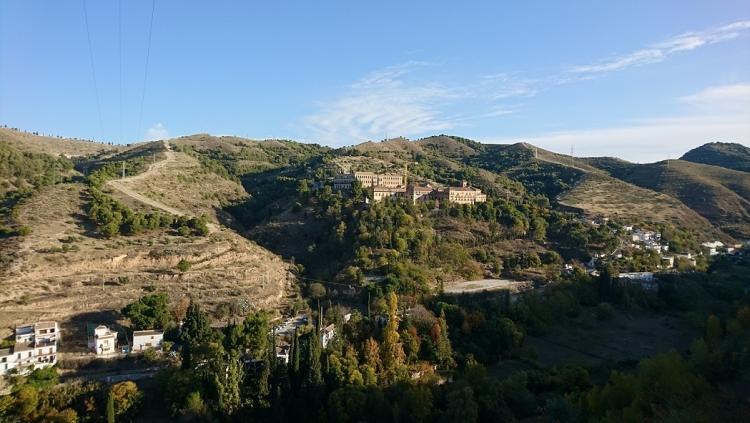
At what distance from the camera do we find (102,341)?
27.6m

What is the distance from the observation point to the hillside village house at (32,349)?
2503 centimetres

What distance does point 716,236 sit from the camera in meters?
67.4

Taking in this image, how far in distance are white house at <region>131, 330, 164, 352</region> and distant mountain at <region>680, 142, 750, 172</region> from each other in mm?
123666

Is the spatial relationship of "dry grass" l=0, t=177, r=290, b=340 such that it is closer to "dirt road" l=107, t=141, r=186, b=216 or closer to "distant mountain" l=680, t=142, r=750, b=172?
"dirt road" l=107, t=141, r=186, b=216

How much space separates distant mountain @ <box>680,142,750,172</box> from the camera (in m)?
120

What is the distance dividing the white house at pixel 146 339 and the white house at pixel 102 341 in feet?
3.54

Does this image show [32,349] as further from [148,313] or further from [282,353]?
[282,353]

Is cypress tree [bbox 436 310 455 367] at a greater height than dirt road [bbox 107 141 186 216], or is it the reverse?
dirt road [bbox 107 141 186 216]

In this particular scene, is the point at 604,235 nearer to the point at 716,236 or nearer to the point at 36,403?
the point at 716,236

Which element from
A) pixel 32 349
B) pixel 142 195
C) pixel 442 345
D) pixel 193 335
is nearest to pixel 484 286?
pixel 442 345

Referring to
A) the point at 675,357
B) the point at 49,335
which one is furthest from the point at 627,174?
the point at 49,335

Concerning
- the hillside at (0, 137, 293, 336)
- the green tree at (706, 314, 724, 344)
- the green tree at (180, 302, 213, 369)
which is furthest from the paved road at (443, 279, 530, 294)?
the green tree at (180, 302, 213, 369)

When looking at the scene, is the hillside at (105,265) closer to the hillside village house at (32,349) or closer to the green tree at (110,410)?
the hillside village house at (32,349)

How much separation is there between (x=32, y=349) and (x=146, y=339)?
5.46 meters
